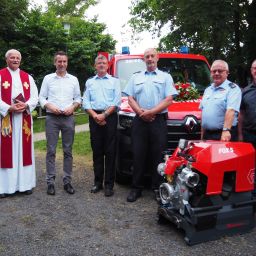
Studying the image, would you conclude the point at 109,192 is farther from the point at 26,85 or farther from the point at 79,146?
the point at 79,146

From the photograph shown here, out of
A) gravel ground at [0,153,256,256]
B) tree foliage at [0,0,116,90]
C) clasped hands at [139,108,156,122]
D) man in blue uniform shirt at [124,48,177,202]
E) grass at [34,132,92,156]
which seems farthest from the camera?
tree foliage at [0,0,116,90]

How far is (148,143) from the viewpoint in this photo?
535 centimetres

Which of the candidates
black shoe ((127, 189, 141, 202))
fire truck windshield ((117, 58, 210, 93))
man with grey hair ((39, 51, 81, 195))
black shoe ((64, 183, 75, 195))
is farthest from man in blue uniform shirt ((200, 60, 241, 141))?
black shoe ((64, 183, 75, 195))

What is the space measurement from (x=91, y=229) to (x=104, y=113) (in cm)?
173

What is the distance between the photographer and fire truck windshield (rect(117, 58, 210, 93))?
6551 millimetres

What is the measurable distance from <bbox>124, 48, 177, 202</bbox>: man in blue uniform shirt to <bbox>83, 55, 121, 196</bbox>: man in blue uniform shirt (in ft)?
1.27

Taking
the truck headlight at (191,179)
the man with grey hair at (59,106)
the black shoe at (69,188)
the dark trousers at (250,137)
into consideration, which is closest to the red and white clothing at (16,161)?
the man with grey hair at (59,106)

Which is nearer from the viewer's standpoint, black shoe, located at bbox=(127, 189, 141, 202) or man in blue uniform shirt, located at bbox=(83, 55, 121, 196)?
black shoe, located at bbox=(127, 189, 141, 202)

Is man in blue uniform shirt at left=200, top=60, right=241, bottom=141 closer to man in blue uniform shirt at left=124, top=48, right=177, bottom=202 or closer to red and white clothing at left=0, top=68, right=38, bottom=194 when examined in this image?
man in blue uniform shirt at left=124, top=48, right=177, bottom=202

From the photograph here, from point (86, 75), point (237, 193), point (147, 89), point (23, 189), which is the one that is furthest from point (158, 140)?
point (86, 75)

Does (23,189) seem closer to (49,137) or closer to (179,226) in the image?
(49,137)

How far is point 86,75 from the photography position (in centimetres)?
2230

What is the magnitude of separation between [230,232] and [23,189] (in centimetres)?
305

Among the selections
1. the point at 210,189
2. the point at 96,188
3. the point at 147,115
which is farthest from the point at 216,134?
the point at 96,188
